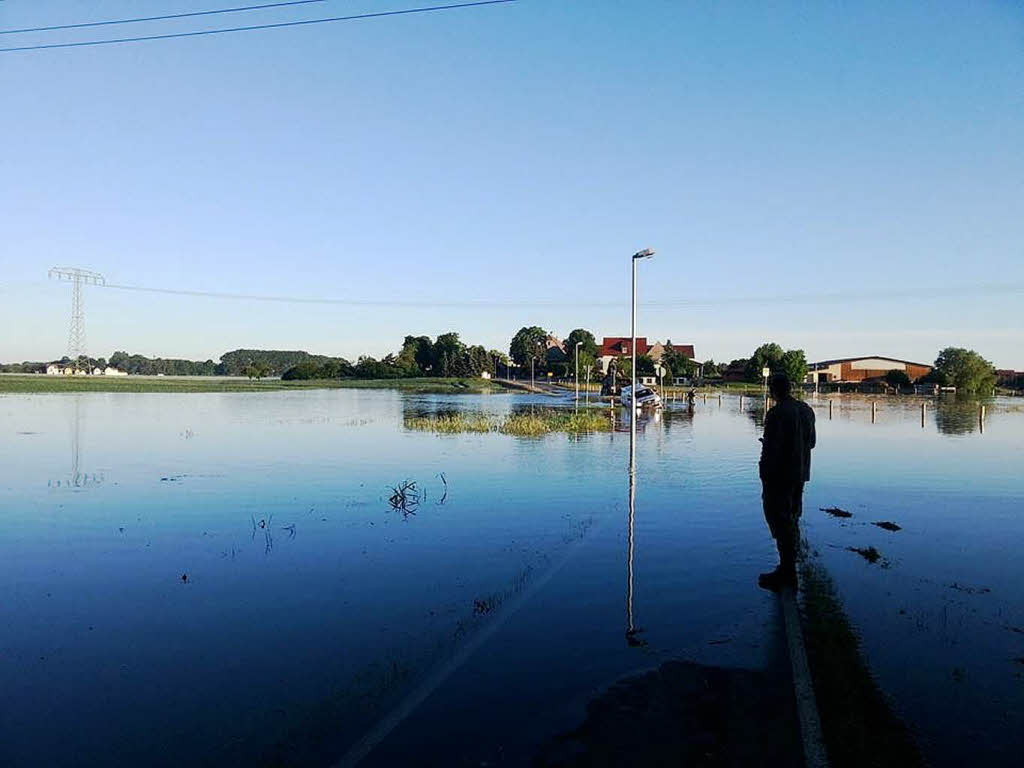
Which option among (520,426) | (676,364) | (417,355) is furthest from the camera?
(417,355)

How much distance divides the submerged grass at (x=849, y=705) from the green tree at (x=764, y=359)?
124 metres

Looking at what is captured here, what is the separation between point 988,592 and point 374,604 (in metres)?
7.77

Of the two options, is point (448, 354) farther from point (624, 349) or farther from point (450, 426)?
point (450, 426)

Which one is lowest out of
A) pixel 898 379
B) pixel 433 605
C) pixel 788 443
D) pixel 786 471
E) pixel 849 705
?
pixel 433 605

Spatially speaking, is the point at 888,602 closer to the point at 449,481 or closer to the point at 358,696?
the point at 358,696

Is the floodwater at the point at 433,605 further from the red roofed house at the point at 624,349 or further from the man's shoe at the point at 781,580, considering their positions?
the red roofed house at the point at 624,349

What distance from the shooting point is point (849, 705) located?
5.66 metres

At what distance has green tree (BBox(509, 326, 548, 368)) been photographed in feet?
511

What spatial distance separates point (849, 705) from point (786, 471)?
12.2 feet

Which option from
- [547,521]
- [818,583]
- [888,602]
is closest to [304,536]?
[547,521]

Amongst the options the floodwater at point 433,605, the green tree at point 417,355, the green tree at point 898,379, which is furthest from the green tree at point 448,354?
the floodwater at point 433,605

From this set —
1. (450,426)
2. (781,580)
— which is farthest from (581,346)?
(781,580)

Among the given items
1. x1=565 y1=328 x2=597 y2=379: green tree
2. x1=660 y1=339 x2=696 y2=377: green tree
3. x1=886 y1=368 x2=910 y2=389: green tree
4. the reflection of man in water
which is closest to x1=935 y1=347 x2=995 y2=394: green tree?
x1=886 y1=368 x2=910 y2=389: green tree

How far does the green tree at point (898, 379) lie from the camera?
12131 centimetres
